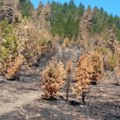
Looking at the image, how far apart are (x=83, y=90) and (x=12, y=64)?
85.2 feet

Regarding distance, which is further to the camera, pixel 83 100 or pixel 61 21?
pixel 61 21

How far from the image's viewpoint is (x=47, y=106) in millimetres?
56125

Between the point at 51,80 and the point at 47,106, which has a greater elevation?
the point at 51,80

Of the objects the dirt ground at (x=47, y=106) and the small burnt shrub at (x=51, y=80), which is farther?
the small burnt shrub at (x=51, y=80)

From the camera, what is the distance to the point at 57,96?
6425 cm

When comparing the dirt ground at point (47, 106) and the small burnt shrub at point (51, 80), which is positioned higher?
the small burnt shrub at point (51, 80)

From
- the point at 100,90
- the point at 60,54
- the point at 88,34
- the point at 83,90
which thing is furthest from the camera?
the point at 88,34

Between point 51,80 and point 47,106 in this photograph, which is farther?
point 51,80

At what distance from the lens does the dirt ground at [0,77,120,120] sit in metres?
49.6

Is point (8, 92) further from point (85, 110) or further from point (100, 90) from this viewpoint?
point (100, 90)

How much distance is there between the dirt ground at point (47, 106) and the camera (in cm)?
4959

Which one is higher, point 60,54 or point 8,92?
point 60,54

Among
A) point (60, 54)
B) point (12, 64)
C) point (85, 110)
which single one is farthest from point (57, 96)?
point (60, 54)

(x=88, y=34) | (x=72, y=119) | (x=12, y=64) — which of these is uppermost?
(x=88, y=34)
